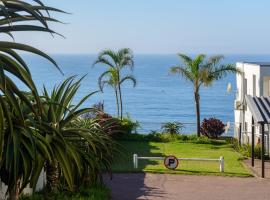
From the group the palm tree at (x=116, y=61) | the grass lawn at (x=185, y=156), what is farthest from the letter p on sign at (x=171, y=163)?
the palm tree at (x=116, y=61)

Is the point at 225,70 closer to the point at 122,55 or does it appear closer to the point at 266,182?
the point at 122,55

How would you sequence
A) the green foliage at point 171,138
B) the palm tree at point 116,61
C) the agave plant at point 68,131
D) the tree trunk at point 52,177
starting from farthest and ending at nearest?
the palm tree at point 116,61, the green foliage at point 171,138, the tree trunk at point 52,177, the agave plant at point 68,131

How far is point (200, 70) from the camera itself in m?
35.6

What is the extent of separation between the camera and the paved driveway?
1712cm

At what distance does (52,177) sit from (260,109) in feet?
38.1

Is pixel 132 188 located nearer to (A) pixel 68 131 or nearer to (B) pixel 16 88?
(A) pixel 68 131

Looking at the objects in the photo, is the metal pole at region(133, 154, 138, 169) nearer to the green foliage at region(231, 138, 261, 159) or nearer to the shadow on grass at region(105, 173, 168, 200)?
the shadow on grass at region(105, 173, 168, 200)

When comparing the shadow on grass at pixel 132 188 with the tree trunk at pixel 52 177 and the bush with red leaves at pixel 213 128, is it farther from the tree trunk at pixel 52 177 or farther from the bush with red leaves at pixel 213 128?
the bush with red leaves at pixel 213 128

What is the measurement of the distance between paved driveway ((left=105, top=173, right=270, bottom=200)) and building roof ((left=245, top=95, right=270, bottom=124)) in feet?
7.43

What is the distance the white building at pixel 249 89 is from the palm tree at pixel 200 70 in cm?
116


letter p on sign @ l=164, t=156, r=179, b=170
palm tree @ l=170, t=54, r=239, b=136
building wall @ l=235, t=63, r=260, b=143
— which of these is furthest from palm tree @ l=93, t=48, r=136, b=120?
letter p on sign @ l=164, t=156, r=179, b=170

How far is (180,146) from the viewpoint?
30.5m

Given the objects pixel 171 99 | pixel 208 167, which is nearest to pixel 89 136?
pixel 208 167

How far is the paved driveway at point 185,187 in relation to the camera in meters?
17.1
